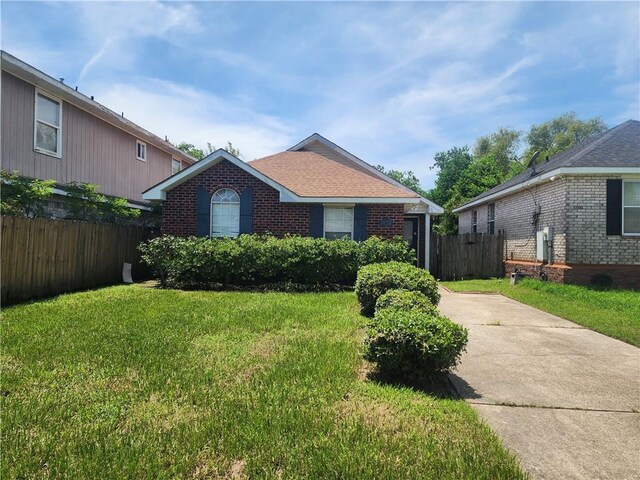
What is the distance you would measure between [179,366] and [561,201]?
1174 centimetres

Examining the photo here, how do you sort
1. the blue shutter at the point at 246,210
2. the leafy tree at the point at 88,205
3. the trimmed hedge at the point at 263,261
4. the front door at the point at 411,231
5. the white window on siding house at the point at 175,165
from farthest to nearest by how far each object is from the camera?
1. the white window on siding house at the point at 175,165
2. the front door at the point at 411,231
3. the blue shutter at the point at 246,210
4. the leafy tree at the point at 88,205
5. the trimmed hedge at the point at 263,261

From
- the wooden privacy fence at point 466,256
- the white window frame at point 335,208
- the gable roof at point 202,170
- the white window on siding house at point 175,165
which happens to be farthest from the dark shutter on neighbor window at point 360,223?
the white window on siding house at point 175,165

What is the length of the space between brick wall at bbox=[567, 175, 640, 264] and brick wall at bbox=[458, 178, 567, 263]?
0.22 metres

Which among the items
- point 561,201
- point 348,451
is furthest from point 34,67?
point 561,201

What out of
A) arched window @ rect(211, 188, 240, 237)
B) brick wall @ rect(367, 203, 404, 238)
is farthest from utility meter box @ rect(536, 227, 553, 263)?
arched window @ rect(211, 188, 240, 237)

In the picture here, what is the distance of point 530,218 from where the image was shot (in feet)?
45.8

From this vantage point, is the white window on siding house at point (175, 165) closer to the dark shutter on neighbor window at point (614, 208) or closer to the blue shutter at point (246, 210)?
the blue shutter at point (246, 210)

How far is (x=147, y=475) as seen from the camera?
7.88ft

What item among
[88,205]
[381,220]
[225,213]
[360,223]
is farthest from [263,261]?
[88,205]

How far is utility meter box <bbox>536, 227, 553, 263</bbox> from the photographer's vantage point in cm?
→ 1218

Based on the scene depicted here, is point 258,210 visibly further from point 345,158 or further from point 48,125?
point 48,125

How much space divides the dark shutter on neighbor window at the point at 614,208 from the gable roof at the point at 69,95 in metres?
16.0

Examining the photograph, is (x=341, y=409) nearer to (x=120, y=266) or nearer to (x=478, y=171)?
(x=120, y=266)

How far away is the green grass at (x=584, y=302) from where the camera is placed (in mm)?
6730
